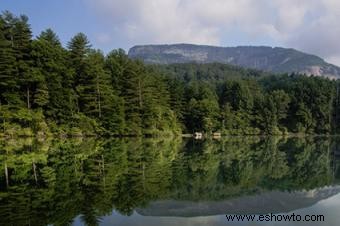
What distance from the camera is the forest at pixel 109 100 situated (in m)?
49.2

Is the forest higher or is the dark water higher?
the forest

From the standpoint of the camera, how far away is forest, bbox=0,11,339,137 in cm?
4922

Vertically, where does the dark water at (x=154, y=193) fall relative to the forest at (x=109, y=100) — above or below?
below

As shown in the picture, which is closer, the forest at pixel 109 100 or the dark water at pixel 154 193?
the dark water at pixel 154 193

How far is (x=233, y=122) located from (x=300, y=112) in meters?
20.4

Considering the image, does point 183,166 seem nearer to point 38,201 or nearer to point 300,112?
point 38,201

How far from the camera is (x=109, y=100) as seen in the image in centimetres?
5978

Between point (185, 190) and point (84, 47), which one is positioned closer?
point (185, 190)

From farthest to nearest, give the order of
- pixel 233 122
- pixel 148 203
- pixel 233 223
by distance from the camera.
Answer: pixel 233 122 < pixel 148 203 < pixel 233 223

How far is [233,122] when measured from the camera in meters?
86.6

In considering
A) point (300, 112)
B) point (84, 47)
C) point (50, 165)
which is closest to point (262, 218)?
point (50, 165)

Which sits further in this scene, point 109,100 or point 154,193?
point 109,100

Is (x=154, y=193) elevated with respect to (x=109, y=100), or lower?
lower

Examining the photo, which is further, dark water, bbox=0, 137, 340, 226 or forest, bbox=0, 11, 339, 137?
forest, bbox=0, 11, 339, 137
